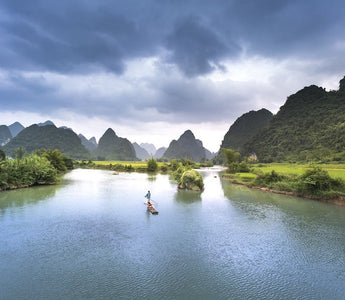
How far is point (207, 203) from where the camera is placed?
21.0 metres

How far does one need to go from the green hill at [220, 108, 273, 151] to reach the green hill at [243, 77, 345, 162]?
192 ft

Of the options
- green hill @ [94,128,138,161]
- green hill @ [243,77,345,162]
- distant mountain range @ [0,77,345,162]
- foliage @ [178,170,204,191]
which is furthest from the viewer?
green hill @ [94,128,138,161]

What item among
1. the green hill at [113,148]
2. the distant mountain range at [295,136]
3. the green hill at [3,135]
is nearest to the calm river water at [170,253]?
the distant mountain range at [295,136]

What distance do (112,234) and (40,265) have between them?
13.1ft

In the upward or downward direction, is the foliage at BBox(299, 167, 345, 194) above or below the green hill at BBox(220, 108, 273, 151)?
below

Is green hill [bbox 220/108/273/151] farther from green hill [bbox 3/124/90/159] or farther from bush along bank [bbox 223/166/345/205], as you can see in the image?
bush along bank [bbox 223/166/345/205]

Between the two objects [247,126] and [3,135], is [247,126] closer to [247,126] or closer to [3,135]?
[247,126]

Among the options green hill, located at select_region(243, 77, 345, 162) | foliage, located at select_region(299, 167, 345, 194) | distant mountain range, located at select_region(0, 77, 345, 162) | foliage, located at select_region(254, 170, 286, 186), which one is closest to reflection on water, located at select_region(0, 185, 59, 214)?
foliage, located at select_region(254, 170, 286, 186)

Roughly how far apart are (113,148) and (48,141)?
5124cm

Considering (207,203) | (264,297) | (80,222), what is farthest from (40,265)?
(207,203)

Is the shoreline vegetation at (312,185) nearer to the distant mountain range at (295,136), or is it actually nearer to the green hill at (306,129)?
the distant mountain range at (295,136)

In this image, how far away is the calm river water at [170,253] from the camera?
7145 mm

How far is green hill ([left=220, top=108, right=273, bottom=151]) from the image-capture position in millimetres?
169750

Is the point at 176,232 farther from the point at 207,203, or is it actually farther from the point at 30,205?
the point at 30,205
